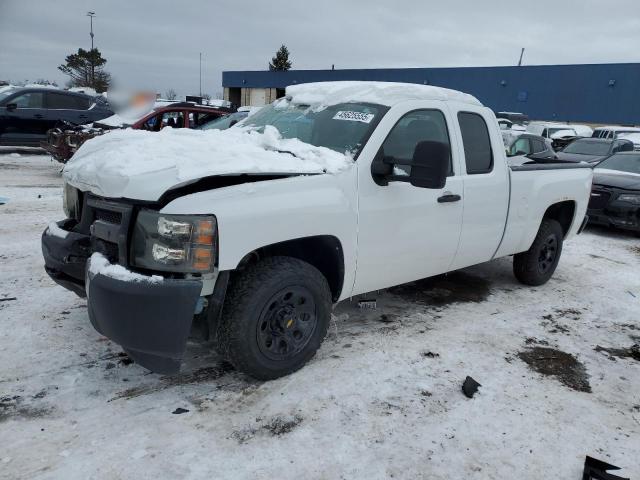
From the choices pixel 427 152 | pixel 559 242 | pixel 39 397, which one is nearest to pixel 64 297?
pixel 39 397

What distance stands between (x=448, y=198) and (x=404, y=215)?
52 centimetres

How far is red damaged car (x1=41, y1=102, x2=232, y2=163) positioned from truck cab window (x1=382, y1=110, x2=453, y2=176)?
7539mm

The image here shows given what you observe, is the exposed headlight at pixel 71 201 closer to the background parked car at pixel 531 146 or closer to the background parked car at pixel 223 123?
the background parked car at pixel 223 123

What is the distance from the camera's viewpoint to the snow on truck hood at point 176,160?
110 inches

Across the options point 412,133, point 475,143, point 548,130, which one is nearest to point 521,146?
point 475,143

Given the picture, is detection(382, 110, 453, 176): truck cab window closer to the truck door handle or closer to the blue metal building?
the truck door handle

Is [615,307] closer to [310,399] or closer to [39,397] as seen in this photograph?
[310,399]

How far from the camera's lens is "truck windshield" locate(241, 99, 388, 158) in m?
3.67

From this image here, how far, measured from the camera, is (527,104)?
38.6m

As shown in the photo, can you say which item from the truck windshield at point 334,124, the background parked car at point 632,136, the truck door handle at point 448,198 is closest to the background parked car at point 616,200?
the truck door handle at point 448,198

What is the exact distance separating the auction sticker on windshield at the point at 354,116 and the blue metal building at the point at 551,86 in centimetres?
3706

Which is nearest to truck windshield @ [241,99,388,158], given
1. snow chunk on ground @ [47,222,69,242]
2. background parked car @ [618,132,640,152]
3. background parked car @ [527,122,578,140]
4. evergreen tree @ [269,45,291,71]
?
snow chunk on ground @ [47,222,69,242]

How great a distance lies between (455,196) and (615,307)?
8.11ft

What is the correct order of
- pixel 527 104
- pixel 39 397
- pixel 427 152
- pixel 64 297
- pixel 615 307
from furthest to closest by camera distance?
pixel 527 104, pixel 615 307, pixel 64 297, pixel 427 152, pixel 39 397
